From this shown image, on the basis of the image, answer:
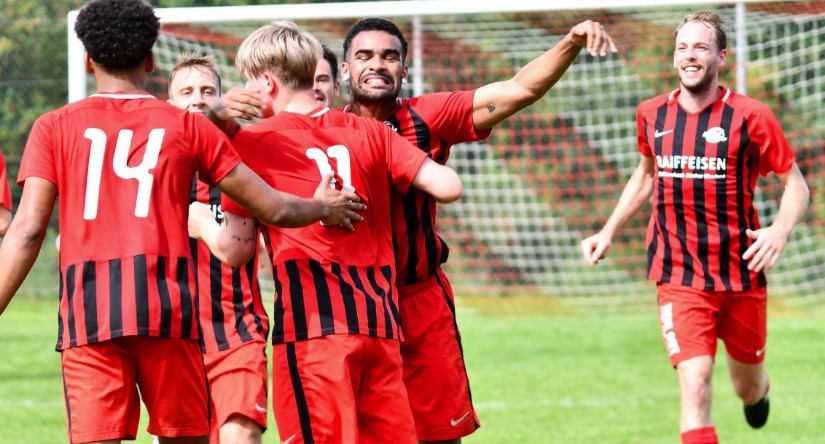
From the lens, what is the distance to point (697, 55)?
6.35 m

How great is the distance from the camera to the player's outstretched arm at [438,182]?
14.0 ft

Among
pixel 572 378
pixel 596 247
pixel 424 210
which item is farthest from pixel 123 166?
pixel 572 378

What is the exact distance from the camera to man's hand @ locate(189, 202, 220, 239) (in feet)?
14.9

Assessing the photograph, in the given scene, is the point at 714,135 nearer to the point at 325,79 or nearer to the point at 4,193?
the point at 325,79

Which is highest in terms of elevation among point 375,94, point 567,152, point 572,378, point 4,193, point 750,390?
point 375,94

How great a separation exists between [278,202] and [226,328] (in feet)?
5.59

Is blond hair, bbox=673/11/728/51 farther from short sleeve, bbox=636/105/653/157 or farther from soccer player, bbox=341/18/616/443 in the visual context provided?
soccer player, bbox=341/18/616/443

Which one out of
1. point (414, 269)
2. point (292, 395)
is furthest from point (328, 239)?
point (414, 269)

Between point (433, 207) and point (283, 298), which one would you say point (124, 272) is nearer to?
point (283, 298)

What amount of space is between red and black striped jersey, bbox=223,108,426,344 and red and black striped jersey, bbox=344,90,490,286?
694mm

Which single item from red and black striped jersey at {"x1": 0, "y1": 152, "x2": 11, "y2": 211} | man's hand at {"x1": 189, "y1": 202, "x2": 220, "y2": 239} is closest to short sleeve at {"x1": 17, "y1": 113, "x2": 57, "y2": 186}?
man's hand at {"x1": 189, "y1": 202, "x2": 220, "y2": 239}

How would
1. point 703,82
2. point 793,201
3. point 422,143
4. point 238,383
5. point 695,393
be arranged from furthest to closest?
point 703,82 < point 793,201 < point 695,393 < point 238,383 < point 422,143

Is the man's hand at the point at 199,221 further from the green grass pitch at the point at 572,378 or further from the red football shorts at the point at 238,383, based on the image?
the green grass pitch at the point at 572,378

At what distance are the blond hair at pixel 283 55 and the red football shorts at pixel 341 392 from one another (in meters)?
0.91
